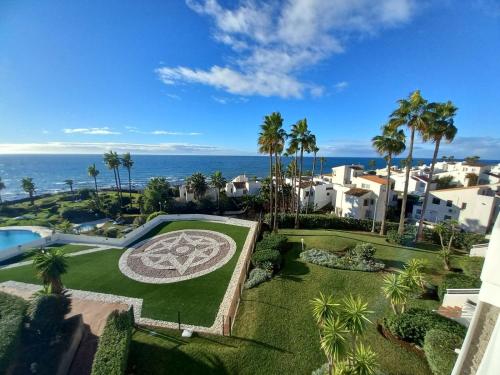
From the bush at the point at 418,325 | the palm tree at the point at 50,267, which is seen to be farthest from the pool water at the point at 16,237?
the bush at the point at 418,325

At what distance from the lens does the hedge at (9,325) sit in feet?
25.6

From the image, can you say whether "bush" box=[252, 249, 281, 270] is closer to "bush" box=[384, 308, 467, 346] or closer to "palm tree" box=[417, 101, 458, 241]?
"bush" box=[384, 308, 467, 346]

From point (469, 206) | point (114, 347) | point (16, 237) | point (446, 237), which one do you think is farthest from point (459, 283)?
point (16, 237)

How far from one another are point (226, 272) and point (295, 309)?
6222mm

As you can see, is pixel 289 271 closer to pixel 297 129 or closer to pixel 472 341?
pixel 472 341

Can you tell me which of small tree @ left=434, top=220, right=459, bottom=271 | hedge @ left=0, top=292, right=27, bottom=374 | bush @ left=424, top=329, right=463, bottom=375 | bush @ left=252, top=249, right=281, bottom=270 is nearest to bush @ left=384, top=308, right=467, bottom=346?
bush @ left=424, top=329, right=463, bottom=375

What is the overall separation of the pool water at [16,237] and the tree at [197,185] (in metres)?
22.9

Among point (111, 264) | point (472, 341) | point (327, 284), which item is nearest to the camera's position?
point (472, 341)

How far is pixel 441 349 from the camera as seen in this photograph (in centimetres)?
815

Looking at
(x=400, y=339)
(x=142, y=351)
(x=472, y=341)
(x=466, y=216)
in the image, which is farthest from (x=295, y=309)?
(x=466, y=216)

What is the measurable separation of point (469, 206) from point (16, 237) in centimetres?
5933

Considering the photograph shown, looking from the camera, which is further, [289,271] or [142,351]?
[289,271]

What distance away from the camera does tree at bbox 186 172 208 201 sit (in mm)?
42969

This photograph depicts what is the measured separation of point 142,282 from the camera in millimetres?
15570
